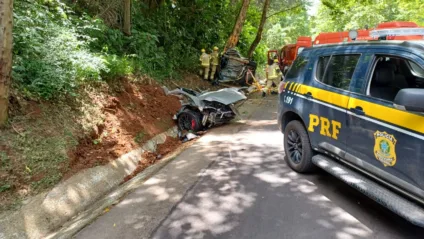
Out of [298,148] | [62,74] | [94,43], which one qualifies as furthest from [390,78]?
[94,43]

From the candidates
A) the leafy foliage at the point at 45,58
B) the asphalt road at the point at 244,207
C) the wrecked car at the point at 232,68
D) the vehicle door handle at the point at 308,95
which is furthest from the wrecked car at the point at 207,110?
the wrecked car at the point at 232,68

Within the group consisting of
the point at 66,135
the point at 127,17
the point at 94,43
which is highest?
the point at 127,17

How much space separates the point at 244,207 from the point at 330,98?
68.2 inches

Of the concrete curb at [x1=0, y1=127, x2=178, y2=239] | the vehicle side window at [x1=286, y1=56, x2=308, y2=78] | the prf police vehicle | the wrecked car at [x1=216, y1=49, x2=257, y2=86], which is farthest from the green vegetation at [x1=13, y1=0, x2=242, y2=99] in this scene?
the prf police vehicle

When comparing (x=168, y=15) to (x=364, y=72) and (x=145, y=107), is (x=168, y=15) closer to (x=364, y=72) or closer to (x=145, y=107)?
(x=145, y=107)

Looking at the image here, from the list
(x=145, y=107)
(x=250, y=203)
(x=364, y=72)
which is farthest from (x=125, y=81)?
(x=364, y=72)

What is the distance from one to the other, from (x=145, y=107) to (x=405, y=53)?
6.46 meters

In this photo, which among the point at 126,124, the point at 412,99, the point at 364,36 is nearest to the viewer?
the point at 412,99

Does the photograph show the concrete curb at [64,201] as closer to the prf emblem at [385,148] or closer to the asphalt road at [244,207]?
the asphalt road at [244,207]

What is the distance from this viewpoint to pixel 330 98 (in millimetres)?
4055

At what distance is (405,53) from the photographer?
127 inches

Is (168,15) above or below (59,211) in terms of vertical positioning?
above

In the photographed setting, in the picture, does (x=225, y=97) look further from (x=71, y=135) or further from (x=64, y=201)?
(x=64, y=201)

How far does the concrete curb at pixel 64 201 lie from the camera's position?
3822mm
